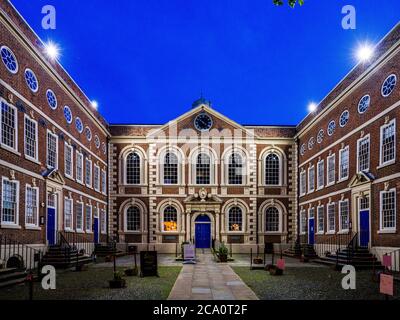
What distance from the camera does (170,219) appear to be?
125ft

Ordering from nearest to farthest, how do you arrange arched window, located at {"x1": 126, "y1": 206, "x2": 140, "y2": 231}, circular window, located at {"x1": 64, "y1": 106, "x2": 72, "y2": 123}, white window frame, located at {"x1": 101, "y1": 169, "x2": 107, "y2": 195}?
circular window, located at {"x1": 64, "y1": 106, "x2": 72, "y2": 123}, white window frame, located at {"x1": 101, "y1": 169, "x2": 107, "y2": 195}, arched window, located at {"x1": 126, "y1": 206, "x2": 140, "y2": 231}

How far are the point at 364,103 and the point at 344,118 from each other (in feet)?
9.64

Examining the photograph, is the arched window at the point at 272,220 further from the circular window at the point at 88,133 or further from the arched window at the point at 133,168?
the circular window at the point at 88,133

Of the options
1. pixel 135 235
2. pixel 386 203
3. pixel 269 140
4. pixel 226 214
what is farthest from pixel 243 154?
pixel 386 203

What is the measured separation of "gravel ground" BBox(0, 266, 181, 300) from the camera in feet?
42.9

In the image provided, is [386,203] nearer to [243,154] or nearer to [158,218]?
[243,154]

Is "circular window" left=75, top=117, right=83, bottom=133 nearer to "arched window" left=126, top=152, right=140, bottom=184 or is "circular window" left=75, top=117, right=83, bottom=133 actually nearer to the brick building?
the brick building

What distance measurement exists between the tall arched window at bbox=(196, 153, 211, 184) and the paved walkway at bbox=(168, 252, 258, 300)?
18.0 m

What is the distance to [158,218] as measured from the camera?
37938mm

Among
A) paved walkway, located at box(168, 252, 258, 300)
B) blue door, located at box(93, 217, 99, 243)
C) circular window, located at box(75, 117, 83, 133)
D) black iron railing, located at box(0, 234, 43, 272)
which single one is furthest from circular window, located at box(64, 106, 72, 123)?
paved walkway, located at box(168, 252, 258, 300)

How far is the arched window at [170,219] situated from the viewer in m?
38.0

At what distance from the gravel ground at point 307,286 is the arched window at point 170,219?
57.5ft

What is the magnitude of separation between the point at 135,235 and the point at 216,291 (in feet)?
79.4

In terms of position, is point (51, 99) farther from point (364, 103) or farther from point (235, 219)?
point (235, 219)
